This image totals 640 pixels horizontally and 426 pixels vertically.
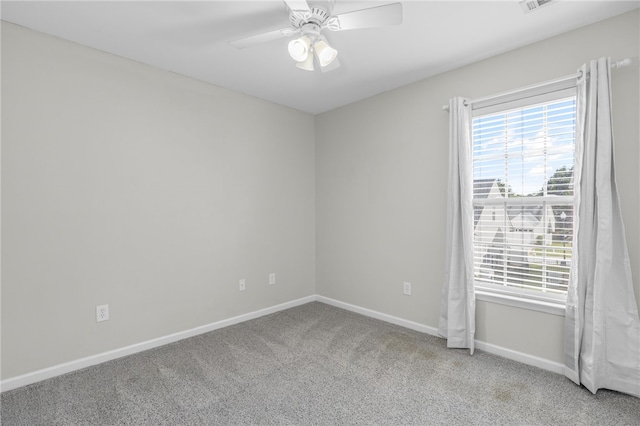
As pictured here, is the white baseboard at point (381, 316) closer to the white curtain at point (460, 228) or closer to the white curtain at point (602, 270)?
the white curtain at point (460, 228)

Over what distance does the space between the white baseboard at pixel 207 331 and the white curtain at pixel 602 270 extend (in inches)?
12.1

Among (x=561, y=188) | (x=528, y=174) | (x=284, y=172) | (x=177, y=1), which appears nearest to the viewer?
(x=177, y=1)

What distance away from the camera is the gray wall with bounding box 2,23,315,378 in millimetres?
2244

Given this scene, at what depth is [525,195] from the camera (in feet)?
8.45

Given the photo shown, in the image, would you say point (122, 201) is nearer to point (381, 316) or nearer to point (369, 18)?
point (369, 18)

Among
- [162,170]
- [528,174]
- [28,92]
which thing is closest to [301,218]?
[162,170]

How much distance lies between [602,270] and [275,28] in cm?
276

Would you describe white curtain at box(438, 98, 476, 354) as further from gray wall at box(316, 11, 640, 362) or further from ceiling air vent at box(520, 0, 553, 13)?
ceiling air vent at box(520, 0, 553, 13)

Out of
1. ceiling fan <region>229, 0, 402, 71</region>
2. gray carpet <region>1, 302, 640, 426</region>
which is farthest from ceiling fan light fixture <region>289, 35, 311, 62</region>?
gray carpet <region>1, 302, 640, 426</region>

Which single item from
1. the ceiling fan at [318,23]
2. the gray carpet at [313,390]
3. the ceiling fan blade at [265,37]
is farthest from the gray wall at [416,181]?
the ceiling fan blade at [265,37]

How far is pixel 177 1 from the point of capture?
6.53ft

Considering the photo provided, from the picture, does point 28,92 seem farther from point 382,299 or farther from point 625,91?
point 625,91

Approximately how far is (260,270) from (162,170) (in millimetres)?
1503

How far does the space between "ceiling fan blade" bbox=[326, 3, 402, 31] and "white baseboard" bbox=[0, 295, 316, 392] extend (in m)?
2.86
